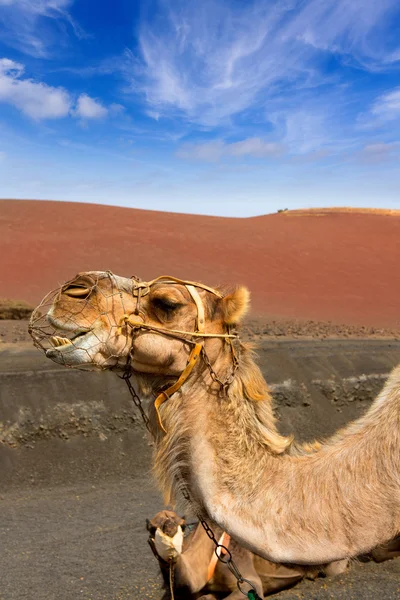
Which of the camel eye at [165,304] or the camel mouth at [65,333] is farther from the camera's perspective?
the camel eye at [165,304]

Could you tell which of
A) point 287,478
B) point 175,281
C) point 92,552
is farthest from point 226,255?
point 287,478

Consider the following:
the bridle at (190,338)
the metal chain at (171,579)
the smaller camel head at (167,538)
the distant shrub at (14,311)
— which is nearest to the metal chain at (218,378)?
the bridle at (190,338)

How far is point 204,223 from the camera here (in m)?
37.8

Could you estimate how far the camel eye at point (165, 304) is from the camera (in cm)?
244

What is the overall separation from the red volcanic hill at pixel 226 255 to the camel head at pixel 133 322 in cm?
1807

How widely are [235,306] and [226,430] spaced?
528mm

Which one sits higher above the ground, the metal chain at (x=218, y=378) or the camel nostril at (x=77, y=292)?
the camel nostril at (x=77, y=292)

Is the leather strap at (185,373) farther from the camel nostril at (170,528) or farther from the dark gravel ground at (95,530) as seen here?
the dark gravel ground at (95,530)

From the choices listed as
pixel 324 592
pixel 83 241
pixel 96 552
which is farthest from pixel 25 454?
pixel 83 241

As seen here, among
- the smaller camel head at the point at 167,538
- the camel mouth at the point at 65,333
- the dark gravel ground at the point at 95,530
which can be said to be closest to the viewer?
the camel mouth at the point at 65,333

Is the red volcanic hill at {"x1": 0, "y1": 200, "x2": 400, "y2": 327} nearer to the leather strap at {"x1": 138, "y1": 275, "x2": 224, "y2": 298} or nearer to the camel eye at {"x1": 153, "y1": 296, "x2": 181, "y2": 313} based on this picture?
the leather strap at {"x1": 138, "y1": 275, "x2": 224, "y2": 298}

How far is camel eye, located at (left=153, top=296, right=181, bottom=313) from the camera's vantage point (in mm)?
2441

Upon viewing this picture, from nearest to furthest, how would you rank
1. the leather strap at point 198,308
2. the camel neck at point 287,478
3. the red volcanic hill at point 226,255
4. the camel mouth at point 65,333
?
the camel neck at point 287,478 → the camel mouth at point 65,333 → the leather strap at point 198,308 → the red volcanic hill at point 226,255

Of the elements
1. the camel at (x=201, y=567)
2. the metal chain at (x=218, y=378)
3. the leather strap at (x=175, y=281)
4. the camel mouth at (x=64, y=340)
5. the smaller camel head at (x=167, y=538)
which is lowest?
the camel at (x=201, y=567)
